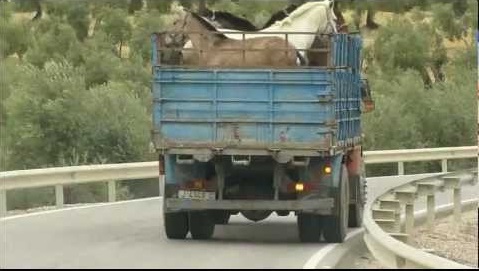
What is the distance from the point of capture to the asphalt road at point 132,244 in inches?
462

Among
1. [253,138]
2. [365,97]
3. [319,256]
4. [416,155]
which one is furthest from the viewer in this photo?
[416,155]

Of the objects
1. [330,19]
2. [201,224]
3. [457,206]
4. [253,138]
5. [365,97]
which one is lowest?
[457,206]

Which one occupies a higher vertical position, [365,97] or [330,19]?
[330,19]

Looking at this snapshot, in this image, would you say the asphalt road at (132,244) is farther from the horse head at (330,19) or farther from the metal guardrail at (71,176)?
the horse head at (330,19)

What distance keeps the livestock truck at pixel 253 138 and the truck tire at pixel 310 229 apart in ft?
0.17

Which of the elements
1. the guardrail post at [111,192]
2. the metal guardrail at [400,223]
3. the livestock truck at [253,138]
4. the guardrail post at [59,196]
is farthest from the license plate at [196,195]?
the guardrail post at [111,192]

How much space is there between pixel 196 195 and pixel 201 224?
937mm

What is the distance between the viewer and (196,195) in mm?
13656

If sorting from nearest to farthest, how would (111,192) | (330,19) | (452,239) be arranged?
(330,19)
(452,239)
(111,192)

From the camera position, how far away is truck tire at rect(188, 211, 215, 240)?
14359 mm

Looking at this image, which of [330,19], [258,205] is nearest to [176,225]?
[258,205]

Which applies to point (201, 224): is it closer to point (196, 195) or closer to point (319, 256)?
point (196, 195)

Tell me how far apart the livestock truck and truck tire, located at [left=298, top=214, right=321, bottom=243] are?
0.17ft

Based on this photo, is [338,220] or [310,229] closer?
[338,220]
